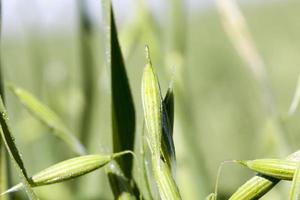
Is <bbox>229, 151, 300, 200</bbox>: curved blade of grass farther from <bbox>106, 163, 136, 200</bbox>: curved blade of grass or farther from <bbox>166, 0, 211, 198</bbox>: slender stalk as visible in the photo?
<bbox>166, 0, 211, 198</bbox>: slender stalk

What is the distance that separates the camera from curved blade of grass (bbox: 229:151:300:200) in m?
0.27

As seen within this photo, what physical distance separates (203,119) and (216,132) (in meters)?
0.25

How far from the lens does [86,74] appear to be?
80cm

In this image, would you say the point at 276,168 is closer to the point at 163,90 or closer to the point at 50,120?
the point at 50,120

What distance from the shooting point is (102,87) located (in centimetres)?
79

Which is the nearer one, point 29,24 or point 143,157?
point 143,157

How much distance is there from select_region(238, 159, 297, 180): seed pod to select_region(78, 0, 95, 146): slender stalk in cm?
51

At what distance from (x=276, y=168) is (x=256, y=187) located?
13 millimetres

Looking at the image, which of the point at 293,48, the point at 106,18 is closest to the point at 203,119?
the point at 293,48

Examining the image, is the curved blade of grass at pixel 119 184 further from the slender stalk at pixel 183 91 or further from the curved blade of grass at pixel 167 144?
the slender stalk at pixel 183 91

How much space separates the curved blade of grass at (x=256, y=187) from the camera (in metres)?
0.27

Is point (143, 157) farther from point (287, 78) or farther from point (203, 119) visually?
point (287, 78)

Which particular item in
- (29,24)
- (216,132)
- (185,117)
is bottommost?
(216,132)

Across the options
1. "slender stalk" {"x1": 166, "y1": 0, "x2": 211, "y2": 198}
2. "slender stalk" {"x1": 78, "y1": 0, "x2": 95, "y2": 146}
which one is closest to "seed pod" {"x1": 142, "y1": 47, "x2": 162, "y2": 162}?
"slender stalk" {"x1": 166, "y1": 0, "x2": 211, "y2": 198}
